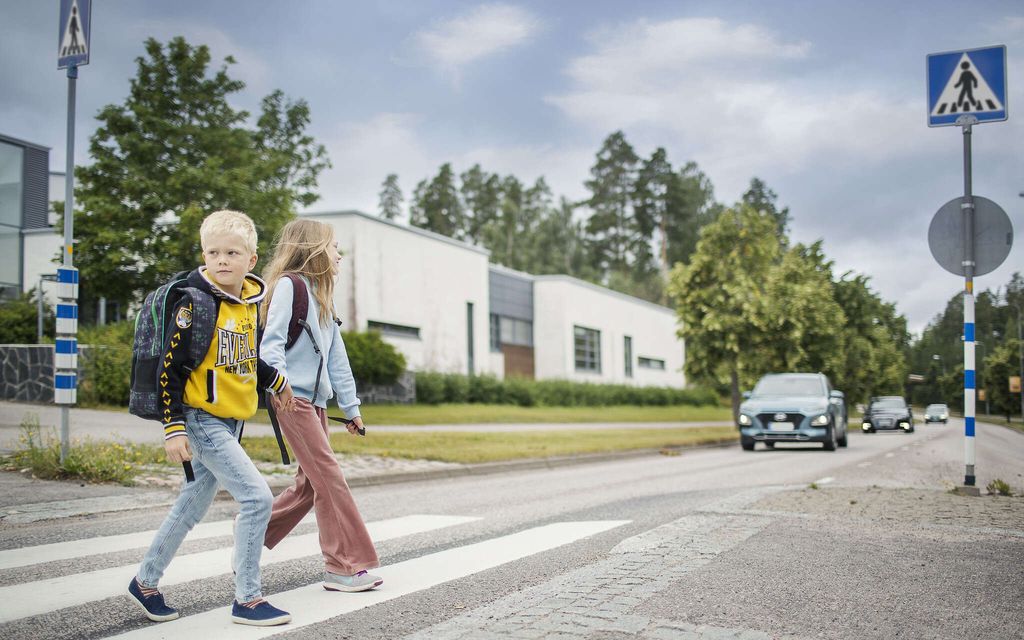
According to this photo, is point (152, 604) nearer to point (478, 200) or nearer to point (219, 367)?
point (219, 367)

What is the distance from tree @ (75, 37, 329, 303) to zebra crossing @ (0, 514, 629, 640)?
17573mm

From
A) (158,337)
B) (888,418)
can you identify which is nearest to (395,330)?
(888,418)

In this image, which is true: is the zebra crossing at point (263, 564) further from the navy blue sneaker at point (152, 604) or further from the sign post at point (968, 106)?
the sign post at point (968, 106)

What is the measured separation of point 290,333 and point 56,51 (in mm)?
6519

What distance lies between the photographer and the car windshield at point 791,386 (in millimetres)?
20484

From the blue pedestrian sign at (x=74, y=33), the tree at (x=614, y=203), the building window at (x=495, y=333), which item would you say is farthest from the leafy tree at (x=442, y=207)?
the blue pedestrian sign at (x=74, y=33)

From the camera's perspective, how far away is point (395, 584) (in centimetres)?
468

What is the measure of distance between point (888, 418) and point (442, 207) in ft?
165

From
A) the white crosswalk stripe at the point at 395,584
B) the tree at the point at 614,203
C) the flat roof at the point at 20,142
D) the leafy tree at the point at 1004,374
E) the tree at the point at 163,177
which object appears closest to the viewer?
the white crosswalk stripe at the point at 395,584

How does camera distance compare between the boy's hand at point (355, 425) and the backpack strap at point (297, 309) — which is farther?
the boy's hand at point (355, 425)

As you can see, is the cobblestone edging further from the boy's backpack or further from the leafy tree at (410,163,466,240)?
the leafy tree at (410,163,466,240)

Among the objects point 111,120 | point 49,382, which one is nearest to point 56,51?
point 49,382

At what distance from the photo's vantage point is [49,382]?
20.8 metres

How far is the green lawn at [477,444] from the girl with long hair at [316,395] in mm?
7075
